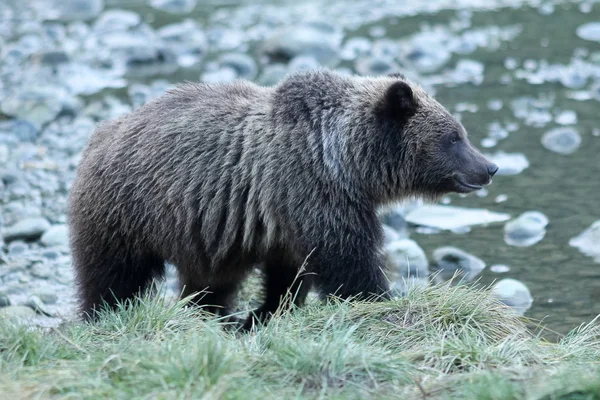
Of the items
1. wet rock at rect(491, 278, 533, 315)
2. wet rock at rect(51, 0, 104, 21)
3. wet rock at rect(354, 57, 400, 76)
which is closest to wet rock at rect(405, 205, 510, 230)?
wet rock at rect(491, 278, 533, 315)

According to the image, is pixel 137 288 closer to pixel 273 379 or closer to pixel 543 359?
pixel 273 379

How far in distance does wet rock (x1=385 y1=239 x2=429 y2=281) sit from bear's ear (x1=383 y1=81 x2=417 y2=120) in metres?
2.19

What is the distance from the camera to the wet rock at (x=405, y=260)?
8.95 metres

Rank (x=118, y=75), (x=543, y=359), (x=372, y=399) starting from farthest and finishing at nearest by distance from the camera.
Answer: (x=118, y=75), (x=543, y=359), (x=372, y=399)

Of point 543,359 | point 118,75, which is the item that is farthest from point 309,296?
point 118,75

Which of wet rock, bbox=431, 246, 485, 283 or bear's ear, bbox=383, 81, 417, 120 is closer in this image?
bear's ear, bbox=383, 81, 417, 120

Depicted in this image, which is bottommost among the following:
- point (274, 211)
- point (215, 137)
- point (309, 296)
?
point (309, 296)

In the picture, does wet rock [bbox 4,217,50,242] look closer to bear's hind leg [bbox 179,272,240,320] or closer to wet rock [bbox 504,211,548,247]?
bear's hind leg [bbox 179,272,240,320]

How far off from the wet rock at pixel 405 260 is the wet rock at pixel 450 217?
1128 millimetres

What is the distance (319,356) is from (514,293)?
145 inches

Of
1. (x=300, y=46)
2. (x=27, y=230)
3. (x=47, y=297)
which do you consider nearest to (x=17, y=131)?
(x=27, y=230)

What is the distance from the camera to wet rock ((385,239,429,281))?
29.3 feet

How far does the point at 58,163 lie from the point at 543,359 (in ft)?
25.8

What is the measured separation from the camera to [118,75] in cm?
1608
